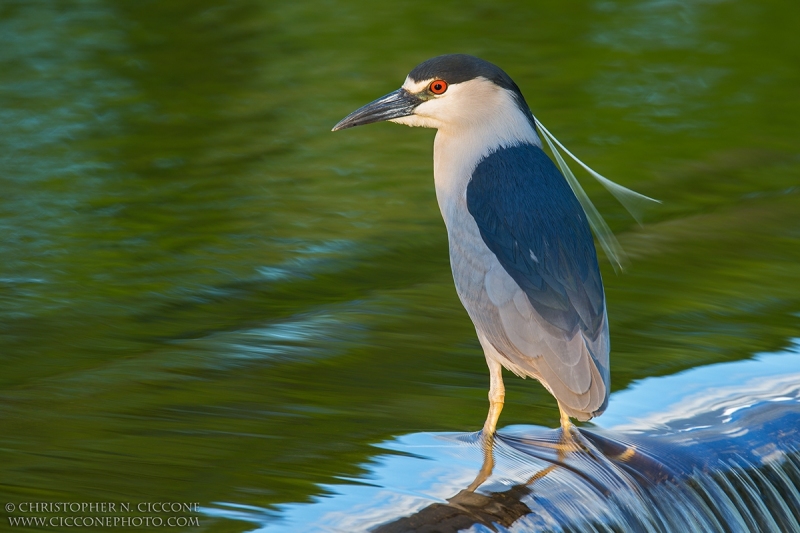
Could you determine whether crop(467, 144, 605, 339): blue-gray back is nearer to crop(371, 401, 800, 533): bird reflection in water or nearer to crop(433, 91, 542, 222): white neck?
crop(433, 91, 542, 222): white neck

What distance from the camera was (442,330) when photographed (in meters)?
4.96

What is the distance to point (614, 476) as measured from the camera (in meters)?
3.78

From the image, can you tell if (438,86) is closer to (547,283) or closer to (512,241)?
(512,241)

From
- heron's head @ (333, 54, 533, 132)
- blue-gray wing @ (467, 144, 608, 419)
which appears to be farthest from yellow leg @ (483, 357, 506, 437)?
heron's head @ (333, 54, 533, 132)

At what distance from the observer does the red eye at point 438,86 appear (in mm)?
4168

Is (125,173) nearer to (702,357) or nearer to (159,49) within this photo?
(159,49)

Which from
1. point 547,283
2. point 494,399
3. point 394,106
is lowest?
point 494,399

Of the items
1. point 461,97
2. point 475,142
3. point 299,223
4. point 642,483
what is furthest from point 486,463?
point 299,223

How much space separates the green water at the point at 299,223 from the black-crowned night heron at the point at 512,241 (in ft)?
1.74

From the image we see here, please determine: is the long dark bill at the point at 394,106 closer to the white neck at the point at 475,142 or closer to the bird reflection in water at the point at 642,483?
the white neck at the point at 475,142

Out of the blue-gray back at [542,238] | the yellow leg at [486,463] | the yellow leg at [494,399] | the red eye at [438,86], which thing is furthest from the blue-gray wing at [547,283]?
the red eye at [438,86]

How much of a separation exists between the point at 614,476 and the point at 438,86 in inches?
57.8

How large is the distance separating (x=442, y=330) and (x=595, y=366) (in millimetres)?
1468

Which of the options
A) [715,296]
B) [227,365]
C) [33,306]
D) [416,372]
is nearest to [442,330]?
[416,372]
